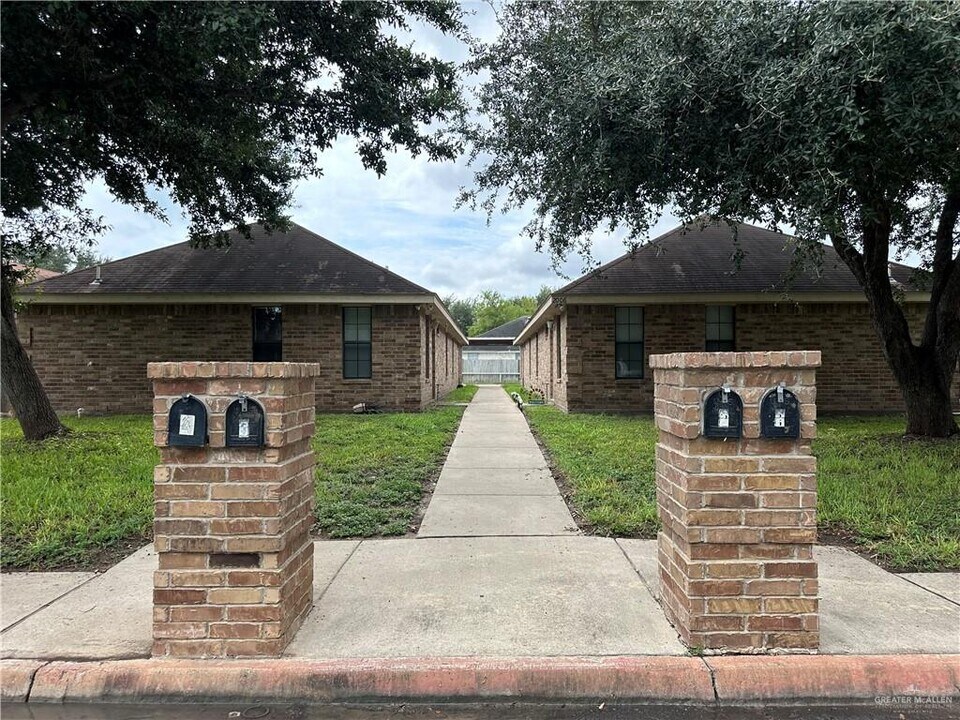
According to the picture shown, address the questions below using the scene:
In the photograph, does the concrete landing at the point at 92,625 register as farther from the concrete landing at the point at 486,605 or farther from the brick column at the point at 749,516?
the brick column at the point at 749,516

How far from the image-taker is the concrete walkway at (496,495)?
5070mm

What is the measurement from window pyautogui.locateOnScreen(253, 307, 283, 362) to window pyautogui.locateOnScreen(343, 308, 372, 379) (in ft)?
5.02

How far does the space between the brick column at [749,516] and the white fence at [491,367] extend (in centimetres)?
3710

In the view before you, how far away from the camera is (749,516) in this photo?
283 cm

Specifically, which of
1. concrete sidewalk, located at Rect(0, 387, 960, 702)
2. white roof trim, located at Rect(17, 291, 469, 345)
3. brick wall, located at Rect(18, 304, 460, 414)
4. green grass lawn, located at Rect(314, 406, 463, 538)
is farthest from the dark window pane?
concrete sidewalk, located at Rect(0, 387, 960, 702)

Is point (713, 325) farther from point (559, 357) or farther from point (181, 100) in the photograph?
point (181, 100)

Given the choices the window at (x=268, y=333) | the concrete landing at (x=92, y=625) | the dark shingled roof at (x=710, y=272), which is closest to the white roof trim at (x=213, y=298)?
the window at (x=268, y=333)

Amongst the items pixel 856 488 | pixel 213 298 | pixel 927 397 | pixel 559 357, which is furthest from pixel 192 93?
pixel 927 397

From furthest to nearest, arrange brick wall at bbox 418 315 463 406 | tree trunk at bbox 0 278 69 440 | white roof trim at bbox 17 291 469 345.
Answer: brick wall at bbox 418 315 463 406
white roof trim at bbox 17 291 469 345
tree trunk at bbox 0 278 69 440

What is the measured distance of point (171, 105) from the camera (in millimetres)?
8078

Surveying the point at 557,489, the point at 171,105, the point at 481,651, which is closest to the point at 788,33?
the point at 557,489

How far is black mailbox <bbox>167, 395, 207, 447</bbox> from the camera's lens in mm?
2797

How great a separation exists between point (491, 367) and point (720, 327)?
27.0 meters

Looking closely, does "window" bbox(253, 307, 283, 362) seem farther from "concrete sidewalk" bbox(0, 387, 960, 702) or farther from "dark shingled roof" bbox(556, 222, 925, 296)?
"concrete sidewalk" bbox(0, 387, 960, 702)
